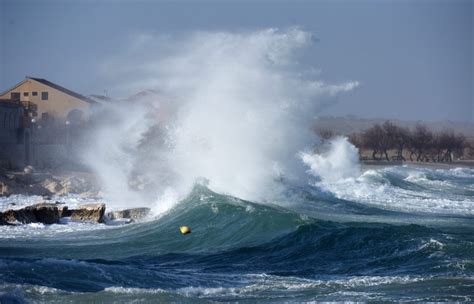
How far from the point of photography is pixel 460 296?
42.1ft

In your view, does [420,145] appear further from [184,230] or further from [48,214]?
[184,230]

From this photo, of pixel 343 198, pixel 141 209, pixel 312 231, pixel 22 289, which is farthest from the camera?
pixel 343 198

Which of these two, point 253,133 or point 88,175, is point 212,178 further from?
point 88,175

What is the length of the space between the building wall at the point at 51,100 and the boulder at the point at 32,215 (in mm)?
30509

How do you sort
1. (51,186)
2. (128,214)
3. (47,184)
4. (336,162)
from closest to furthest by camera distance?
(128,214)
(51,186)
(47,184)
(336,162)

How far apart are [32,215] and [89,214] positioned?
1.59 metres

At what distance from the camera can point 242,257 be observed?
681 inches

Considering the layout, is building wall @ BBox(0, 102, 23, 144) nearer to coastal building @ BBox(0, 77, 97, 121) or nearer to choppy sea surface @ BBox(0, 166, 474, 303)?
coastal building @ BBox(0, 77, 97, 121)

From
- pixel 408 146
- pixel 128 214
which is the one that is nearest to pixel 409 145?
pixel 408 146

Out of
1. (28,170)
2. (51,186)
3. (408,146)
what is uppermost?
(408,146)

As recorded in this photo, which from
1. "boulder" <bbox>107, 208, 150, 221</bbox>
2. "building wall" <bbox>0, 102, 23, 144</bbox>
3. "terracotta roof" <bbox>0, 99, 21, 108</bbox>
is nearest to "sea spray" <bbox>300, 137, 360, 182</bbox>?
"building wall" <bbox>0, 102, 23, 144</bbox>

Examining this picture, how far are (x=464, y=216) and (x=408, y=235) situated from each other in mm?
8597

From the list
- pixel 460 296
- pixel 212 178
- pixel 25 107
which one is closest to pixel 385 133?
pixel 25 107

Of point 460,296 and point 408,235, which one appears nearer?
point 460,296
